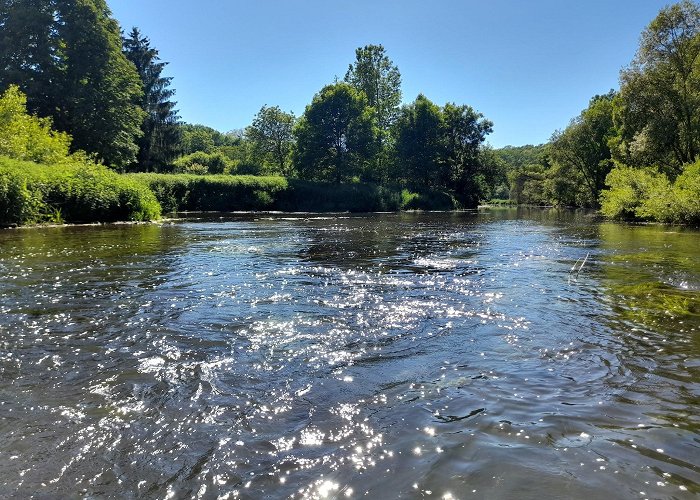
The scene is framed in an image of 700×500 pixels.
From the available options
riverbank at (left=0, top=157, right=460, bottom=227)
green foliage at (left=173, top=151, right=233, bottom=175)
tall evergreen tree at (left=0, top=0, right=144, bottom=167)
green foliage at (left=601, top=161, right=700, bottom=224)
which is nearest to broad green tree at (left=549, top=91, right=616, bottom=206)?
riverbank at (left=0, top=157, right=460, bottom=227)

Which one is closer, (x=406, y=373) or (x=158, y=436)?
(x=158, y=436)

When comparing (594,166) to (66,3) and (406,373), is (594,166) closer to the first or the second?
(66,3)

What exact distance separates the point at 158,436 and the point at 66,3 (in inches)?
1912

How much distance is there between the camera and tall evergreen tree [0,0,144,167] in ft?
129

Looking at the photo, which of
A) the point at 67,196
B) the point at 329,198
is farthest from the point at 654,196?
the point at 67,196

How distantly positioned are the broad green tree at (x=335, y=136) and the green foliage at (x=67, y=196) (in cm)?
3379

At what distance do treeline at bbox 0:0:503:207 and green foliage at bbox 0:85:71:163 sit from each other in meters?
5.56

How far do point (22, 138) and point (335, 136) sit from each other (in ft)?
127

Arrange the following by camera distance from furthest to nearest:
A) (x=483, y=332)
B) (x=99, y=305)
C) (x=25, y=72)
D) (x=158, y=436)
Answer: (x=25, y=72), (x=99, y=305), (x=483, y=332), (x=158, y=436)

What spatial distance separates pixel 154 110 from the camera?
57.0 m

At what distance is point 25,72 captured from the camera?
130 ft

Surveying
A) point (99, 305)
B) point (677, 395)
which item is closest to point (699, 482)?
point (677, 395)

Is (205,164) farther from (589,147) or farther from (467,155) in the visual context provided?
(589,147)

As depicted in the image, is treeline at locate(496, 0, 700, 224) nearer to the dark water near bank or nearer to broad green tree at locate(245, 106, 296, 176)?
the dark water near bank
